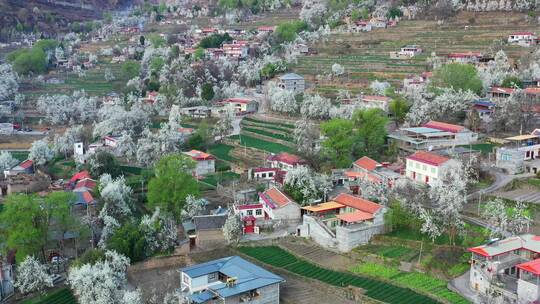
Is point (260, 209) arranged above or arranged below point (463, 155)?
below

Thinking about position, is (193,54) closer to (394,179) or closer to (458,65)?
(458,65)

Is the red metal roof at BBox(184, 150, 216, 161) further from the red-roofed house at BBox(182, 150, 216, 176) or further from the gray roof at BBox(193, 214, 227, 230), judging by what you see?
the gray roof at BBox(193, 214, 227, 230)

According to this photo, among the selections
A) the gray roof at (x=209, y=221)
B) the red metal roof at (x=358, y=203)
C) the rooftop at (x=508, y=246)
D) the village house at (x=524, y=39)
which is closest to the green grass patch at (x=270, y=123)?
the red metal roof at (x=358, y=203)

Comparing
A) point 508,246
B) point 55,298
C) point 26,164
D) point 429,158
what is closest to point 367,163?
point 429,158

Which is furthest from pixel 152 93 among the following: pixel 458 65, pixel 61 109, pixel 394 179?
pixel 394 179

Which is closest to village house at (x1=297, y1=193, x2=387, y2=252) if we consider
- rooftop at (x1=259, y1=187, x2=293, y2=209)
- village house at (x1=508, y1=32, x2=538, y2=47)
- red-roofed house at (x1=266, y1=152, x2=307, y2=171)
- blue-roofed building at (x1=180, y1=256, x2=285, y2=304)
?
rooftop at (x1=259, y1=187, x2=293, y2=209)

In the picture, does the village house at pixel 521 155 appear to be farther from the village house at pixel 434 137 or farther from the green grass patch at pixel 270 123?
the green grass patch at pixel 270 123
